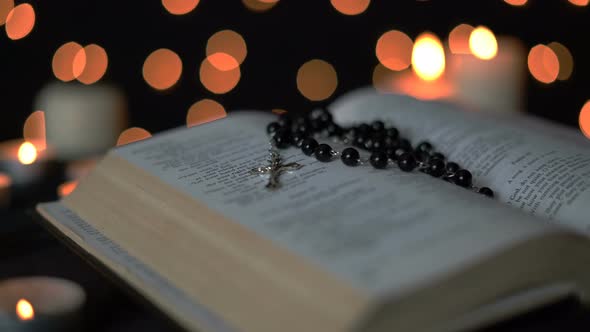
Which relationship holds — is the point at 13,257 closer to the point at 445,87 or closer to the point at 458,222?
the point at 458,222

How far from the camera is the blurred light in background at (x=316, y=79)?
1.74 metres

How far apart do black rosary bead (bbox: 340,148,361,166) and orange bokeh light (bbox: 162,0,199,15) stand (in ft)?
3.42

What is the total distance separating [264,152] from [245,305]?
0.71ft

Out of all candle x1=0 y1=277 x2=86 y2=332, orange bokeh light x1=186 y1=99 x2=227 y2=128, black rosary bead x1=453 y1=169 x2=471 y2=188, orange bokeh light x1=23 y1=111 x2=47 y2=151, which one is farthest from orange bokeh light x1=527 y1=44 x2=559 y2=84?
candle x1=0 y1=277 x2=86 y2=332

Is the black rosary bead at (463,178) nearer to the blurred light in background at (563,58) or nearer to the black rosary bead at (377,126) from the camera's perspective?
the black rosary bead at (377,126)

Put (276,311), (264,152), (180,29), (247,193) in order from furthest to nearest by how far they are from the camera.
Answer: (180,29) < (264,152) < (247,193) < (276,311)

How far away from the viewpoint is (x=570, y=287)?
488 millimetres

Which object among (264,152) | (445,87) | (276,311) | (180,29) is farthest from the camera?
(180,29)

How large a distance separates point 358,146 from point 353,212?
0.25m

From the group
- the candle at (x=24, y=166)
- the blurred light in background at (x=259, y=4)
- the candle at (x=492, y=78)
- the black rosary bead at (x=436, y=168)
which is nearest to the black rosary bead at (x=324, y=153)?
the black rosary bead at (x=436, y=168)

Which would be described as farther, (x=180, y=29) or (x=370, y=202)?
(x=180, y=29)

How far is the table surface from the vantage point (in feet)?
1.57

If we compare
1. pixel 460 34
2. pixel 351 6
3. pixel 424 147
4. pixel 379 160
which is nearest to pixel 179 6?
pixel 351 6

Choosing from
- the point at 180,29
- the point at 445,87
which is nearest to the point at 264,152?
the point at 445,87
